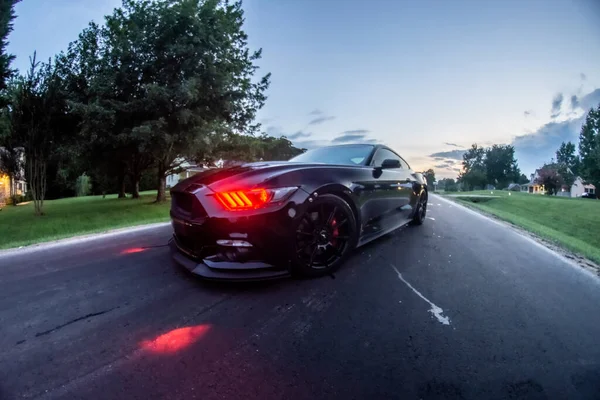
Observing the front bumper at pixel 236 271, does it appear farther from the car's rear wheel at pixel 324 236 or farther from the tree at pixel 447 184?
the tree at pixel 447 184

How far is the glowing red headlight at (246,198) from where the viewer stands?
7.76 feet

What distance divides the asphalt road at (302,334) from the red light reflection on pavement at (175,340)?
0.01m

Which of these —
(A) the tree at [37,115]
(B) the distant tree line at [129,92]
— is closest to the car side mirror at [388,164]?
(B) the distant tree line at [129,92]

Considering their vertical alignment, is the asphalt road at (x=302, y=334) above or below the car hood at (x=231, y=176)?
below

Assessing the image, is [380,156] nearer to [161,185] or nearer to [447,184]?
[161,185]

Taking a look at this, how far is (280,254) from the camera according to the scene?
2.43 m

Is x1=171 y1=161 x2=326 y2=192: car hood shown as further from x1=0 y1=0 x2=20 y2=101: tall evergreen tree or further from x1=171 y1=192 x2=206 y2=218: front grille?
x1=0 y1=0 x2=20 y2=101: tall evergreen tree

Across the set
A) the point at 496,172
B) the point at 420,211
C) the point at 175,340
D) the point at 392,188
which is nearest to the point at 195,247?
the point at 175,340

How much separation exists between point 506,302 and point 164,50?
56.3 feet

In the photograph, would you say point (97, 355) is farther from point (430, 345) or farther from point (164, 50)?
point (164, 50)

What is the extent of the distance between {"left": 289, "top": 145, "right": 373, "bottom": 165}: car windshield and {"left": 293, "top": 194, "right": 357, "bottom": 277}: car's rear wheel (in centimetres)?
115

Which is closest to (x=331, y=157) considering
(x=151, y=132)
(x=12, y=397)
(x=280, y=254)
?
(x=280, y=254)

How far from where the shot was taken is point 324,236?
9.14 ft

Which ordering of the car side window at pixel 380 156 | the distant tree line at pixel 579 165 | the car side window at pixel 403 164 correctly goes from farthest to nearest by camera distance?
the distant tree line at pixel 579 165, the car side window at pixel 403 164, the car side window at pixel 380 156
